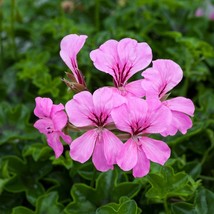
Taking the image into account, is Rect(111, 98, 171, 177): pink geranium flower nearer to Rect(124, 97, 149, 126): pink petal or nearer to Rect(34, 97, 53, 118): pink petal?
Rect(124, 97, 149, 126): pink petal

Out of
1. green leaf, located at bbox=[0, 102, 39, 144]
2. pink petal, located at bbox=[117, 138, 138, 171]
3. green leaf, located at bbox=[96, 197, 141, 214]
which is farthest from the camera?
green leaf, located at bbox=[0, 102, 39, 144]

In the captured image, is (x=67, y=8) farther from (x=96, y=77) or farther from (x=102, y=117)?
(x=102, y=117)

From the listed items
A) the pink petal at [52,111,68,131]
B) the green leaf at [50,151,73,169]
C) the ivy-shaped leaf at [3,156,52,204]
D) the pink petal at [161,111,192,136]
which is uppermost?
the pink petal at [52,111,68,131]

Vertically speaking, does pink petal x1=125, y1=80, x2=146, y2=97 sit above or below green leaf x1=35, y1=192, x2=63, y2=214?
above

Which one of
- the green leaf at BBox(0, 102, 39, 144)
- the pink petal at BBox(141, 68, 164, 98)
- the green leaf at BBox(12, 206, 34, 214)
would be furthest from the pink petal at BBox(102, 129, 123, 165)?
the green leaf at BBox(0, 102, 39, 144)

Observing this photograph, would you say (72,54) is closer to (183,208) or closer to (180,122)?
(180,122)

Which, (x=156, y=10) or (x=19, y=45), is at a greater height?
(x=156, y=10)

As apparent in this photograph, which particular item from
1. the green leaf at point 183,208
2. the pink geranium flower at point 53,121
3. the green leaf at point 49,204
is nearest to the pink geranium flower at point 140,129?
the pink geranium flower at point 53,121

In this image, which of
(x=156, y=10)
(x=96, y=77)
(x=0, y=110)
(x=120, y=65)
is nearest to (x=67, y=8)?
(x=156, y=10)
